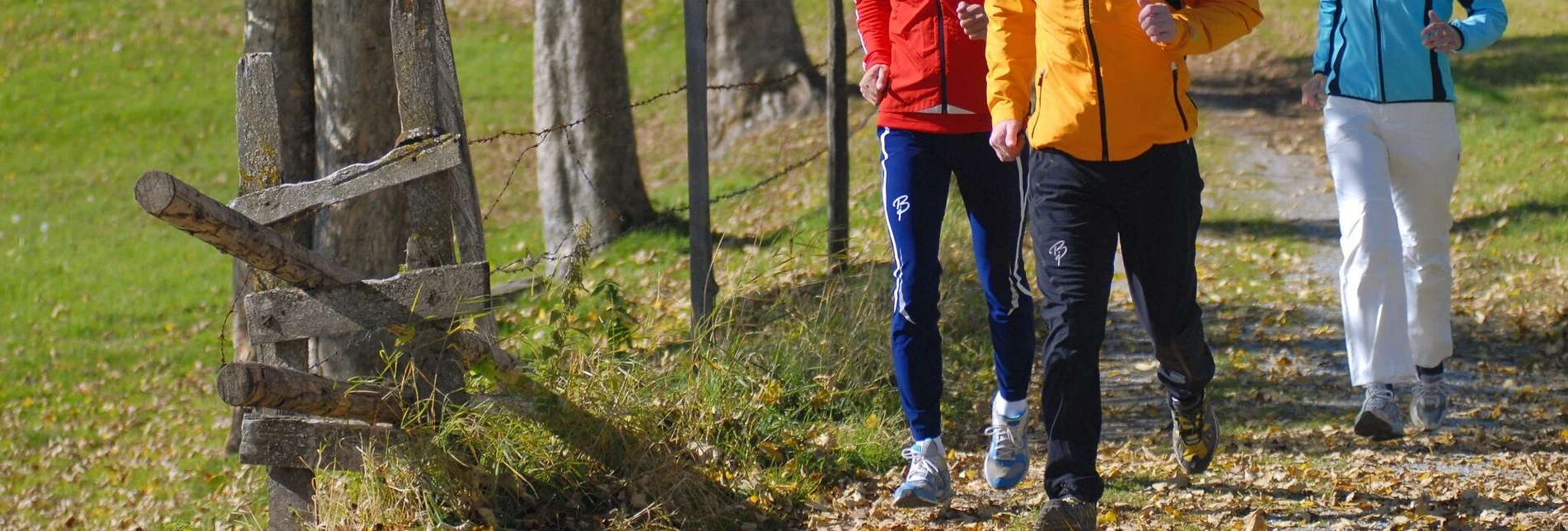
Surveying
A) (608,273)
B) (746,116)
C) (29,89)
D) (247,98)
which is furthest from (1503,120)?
(29,89)

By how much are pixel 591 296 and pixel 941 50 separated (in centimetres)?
172

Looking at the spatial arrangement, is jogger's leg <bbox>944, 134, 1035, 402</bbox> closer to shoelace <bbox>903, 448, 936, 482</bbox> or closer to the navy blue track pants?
the navy blue track pants

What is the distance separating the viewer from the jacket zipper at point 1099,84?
13.2 ft

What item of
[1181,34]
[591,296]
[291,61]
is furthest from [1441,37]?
[291,61]

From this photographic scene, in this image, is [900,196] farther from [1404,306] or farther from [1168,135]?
[1404,306]

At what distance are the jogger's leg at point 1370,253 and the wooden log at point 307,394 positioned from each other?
132 inches

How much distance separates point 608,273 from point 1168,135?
7.49 meters

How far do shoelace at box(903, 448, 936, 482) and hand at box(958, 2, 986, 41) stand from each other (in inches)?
53.9

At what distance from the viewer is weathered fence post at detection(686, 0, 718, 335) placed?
5.91 m

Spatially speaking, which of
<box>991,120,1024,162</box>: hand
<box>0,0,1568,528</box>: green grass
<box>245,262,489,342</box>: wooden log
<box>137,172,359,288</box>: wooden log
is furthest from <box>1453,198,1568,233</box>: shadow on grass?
<box>137,172,359,288</box>: wooden log

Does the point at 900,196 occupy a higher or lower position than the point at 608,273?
higher

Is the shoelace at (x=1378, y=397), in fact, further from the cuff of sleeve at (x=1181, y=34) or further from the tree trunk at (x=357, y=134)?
the tree trunk at (x=357, y=134)

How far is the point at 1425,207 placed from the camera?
213 inches

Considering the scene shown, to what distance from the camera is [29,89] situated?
71.7 feet
